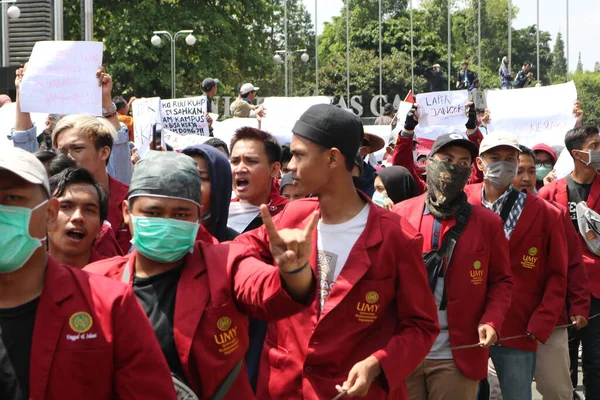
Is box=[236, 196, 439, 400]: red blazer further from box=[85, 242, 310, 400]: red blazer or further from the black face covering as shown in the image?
the black face covering

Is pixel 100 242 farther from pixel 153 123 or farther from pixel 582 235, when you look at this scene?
pixel 153 123

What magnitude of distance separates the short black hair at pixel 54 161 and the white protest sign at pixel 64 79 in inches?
64.3

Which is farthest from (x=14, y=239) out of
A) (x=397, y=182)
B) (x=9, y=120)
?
(x=9, y=120)

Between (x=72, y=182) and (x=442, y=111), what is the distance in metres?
5.90

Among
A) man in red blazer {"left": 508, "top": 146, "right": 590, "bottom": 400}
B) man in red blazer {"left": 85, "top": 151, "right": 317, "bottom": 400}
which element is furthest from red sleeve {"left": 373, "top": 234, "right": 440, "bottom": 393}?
man in red blazer {"left": 508, "top": 146, "right": 590, "bottom": 400}

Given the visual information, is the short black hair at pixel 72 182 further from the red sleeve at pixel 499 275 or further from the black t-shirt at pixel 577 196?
the black t-shirt at pixel 577 196

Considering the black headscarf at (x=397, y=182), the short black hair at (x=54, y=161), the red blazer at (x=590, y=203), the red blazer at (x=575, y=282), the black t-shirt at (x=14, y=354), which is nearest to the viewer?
the black t-shirt at (x=14, y=354)

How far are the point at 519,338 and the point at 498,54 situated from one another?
332 ft

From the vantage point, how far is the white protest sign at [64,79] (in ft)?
23.6

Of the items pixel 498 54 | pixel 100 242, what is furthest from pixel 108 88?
pixel 498 54

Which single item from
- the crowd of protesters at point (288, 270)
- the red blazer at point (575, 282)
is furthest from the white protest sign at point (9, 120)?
the red blazer at point (575, 282)

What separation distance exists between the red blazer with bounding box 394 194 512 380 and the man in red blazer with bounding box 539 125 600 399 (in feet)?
7.87

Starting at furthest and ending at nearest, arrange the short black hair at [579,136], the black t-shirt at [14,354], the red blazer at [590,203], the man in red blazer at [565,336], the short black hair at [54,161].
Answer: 1. the short black hair at [579,136]
2. the red blazer at [590,203]
3. the man in red blazer at [565,336]
4. the short black hair at [54,161]
5. the black t-shirt at [14,354]

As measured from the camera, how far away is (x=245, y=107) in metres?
14.9
